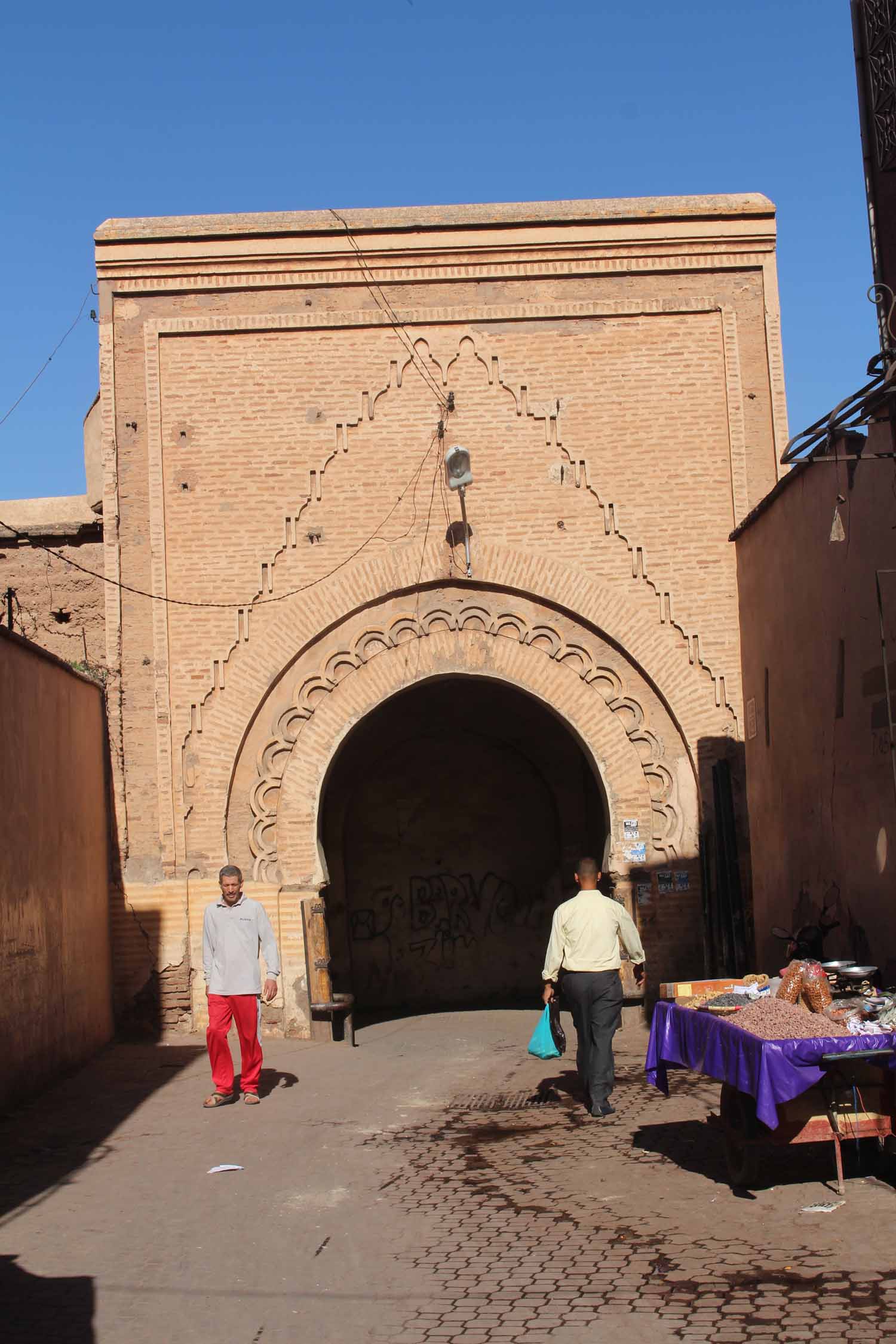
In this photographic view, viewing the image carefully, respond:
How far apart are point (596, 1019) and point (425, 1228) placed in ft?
8.97

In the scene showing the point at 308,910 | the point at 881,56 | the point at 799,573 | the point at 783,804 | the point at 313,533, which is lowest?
the point at 308,910

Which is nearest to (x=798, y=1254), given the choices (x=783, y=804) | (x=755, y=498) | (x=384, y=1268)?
(x=384, y=1268)

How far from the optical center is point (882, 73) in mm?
7926

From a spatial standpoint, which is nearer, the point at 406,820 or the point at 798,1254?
the point at 798,1254

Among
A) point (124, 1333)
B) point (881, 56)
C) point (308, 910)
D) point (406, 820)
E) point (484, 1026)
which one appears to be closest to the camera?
point (124, 1333)

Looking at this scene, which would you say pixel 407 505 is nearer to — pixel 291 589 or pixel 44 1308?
pixel 291 589

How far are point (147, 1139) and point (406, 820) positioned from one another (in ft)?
31.5

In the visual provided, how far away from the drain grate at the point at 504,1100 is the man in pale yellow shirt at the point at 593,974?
1.61 ft

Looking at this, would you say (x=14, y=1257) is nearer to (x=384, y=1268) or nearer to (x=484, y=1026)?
(x=384, y=1268)

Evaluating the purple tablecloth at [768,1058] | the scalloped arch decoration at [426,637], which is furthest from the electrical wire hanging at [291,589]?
the purple tablecloth at [768,1058]

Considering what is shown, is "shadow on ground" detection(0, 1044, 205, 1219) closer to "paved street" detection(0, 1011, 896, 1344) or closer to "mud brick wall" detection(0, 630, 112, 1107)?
"paved street" detection(0, 1011, 896, 1344)

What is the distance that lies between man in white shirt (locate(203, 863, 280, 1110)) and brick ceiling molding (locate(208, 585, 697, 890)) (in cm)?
343

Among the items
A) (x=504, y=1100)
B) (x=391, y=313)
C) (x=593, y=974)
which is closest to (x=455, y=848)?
(x=391, y=313)

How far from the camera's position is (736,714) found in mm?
12945
